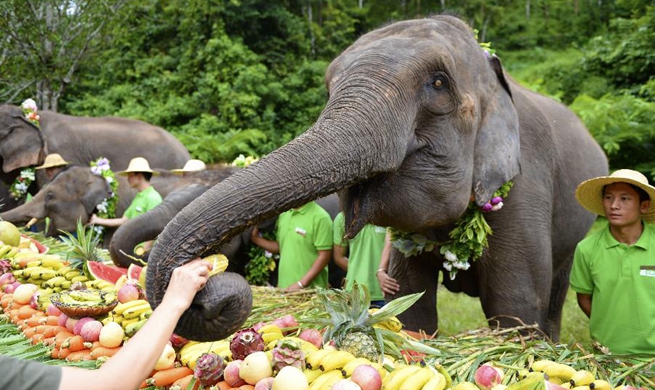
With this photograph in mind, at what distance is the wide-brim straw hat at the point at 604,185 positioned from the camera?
377cm

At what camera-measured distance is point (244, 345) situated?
120 inches

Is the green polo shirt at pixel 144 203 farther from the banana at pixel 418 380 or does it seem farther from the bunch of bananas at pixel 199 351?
the banana at pixel 418 380

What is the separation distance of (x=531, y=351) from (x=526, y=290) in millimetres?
1075

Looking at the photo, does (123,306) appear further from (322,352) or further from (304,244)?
(304,244)

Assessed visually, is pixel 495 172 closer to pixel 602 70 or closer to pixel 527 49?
pixel 602 70

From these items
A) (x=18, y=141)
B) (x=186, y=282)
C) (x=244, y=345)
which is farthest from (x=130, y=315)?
(x=18, y=141)

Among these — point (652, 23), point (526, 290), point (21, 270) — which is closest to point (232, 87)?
point (652, 23)

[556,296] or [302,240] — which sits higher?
[302,240]

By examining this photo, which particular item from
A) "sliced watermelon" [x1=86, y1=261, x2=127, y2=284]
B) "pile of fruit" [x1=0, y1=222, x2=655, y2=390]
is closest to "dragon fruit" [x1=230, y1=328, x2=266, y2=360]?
"pile of fruit" [x1=0, y1=222, x2=655, y2=390]

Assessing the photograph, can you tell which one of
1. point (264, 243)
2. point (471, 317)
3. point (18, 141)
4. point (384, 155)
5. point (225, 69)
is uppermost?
point (225, 69)

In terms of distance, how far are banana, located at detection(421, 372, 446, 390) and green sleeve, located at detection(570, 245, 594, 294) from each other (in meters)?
1.69

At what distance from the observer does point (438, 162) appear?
349 cm

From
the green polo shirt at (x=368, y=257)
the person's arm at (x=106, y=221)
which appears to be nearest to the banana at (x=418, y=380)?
the green polo shirt at (x=368, y=257)

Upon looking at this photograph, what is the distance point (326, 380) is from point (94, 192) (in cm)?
613
